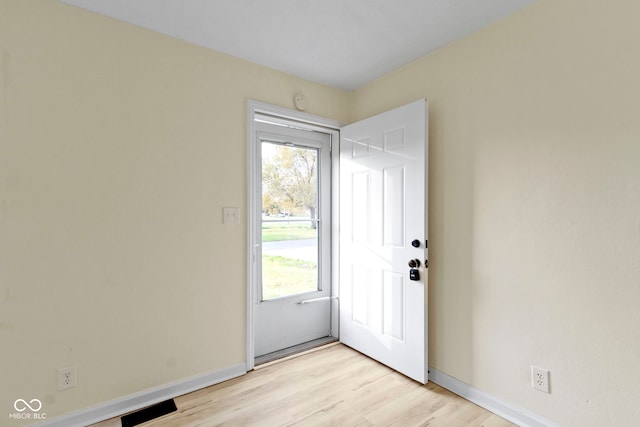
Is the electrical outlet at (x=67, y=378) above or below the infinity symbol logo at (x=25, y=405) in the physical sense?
above

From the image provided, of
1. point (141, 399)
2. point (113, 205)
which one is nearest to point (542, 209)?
point (113, 205)

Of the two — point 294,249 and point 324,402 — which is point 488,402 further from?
point 294,249

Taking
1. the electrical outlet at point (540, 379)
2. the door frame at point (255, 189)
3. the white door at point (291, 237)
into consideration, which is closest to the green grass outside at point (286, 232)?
the white door at point (291, 237)

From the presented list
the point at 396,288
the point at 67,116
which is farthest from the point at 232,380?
the point at 67,116

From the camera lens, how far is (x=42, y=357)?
1679mm

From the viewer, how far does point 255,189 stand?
2641mm

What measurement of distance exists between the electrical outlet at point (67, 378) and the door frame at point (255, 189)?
108cm

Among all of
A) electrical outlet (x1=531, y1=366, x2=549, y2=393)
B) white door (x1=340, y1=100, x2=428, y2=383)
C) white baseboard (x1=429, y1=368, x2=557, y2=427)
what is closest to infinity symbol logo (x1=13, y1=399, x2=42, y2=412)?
white door (x1=340, y1=100, x2=428, y2=383)

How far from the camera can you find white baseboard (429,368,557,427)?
1728 mm

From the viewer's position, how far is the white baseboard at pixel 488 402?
1728 mm

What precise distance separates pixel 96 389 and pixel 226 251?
1.11 meters

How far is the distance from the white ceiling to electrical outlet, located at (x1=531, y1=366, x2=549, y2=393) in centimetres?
212

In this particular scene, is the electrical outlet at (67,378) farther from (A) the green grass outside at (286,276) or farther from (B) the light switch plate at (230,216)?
(A) the green grass outside at (286,276)

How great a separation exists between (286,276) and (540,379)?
198cm
